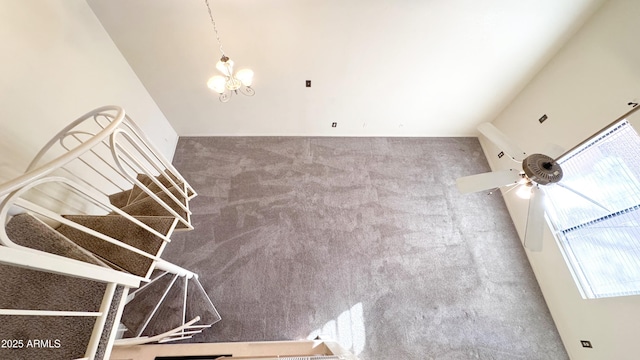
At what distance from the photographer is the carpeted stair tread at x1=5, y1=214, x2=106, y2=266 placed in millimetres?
1108

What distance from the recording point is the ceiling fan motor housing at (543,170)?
164 centimetres

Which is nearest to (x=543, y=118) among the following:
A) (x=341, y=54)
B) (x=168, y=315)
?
(x=341, y=54)

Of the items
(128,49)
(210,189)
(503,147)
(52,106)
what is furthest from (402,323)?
(128,49)

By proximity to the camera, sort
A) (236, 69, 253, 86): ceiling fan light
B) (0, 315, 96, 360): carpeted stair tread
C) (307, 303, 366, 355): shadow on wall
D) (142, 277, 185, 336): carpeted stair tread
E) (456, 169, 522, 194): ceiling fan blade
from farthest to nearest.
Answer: (307, 303, 366, 355): shadow on wall, (236, 69, 253, 86): ceiling fan light, (142, 277, 185, 336): carpeted stair tread, (456, 169, 522, 194): ceiling fan blade, (0, 315, 96, 360): carpeted stair tread

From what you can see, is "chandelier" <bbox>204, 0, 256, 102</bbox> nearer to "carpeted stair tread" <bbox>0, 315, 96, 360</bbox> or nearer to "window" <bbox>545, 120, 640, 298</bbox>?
"carpeted stair tread" <bbox>0, 315, 96, 360</bbox>

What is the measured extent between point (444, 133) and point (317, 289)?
320 cm

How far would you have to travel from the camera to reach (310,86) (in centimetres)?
313

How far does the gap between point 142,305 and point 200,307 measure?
18.2 inches

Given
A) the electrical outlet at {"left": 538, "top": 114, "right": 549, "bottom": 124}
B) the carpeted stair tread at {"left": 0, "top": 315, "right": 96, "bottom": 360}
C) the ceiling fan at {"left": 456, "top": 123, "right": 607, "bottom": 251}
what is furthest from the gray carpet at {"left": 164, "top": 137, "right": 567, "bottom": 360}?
the carpeted stair tread at {"left": 0, "top": 315, "right": 96, "bottom": 360}

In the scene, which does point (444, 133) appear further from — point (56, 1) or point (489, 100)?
point (56, 1)

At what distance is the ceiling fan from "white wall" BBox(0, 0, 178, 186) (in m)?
3.22

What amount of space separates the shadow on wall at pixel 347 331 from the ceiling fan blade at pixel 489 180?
1670 mm

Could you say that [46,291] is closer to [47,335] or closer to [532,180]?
[47,335]

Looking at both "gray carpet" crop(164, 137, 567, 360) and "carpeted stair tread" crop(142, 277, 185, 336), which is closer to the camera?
"carpeted stair tread" crop(142, 277, 185, 336)
